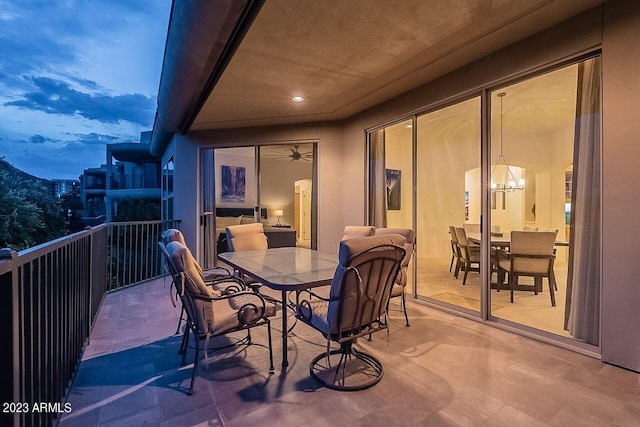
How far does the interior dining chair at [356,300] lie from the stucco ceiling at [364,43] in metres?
1.76

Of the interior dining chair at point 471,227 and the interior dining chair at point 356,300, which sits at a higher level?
the interior dining chair at point 471,227

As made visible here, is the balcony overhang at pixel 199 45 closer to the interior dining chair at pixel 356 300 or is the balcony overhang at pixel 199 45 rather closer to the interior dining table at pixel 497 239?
the interior dining chair at pixel 356 300

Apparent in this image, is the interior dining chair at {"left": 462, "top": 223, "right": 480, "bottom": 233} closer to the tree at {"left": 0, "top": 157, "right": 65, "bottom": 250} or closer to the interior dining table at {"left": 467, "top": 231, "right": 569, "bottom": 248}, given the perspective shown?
the interior dining table at {"left": 467, "top": 231, "right": 569, "bottom": 248}

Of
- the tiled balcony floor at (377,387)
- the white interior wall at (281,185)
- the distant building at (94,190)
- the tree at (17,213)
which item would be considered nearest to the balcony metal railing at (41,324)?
the tiled balcony floor at (377,387)

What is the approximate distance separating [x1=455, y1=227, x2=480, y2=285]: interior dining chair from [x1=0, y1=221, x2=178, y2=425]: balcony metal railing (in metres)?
4.46

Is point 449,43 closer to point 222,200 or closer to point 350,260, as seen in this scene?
point 350,260

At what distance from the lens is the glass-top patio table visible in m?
2.08

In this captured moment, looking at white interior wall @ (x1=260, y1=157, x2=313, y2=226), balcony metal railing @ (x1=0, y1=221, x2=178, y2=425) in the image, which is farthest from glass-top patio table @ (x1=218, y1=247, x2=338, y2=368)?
white interior wall @ (x1=260, y1=157, x2=313, y2=226)

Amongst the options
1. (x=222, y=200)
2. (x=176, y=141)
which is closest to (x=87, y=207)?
(x=222, y=200)

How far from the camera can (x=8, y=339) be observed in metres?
1.04

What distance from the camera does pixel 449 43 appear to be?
112 inches

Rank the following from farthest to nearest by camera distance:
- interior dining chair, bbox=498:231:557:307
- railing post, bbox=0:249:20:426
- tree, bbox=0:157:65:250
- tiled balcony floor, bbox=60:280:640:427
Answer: tree, bbox=0:157:65:250
interior dining chair, bbox=498:231:557:307
tiled balcony floor, bbox=60:280:640:427
railing post, bbox=0:249:20:426

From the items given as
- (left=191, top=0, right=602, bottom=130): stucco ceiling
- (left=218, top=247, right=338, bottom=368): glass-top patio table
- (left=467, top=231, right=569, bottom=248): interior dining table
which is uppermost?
(left=191, top=0, right=602, bottom=130): stucco ceiling

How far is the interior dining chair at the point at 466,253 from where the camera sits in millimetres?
4434
